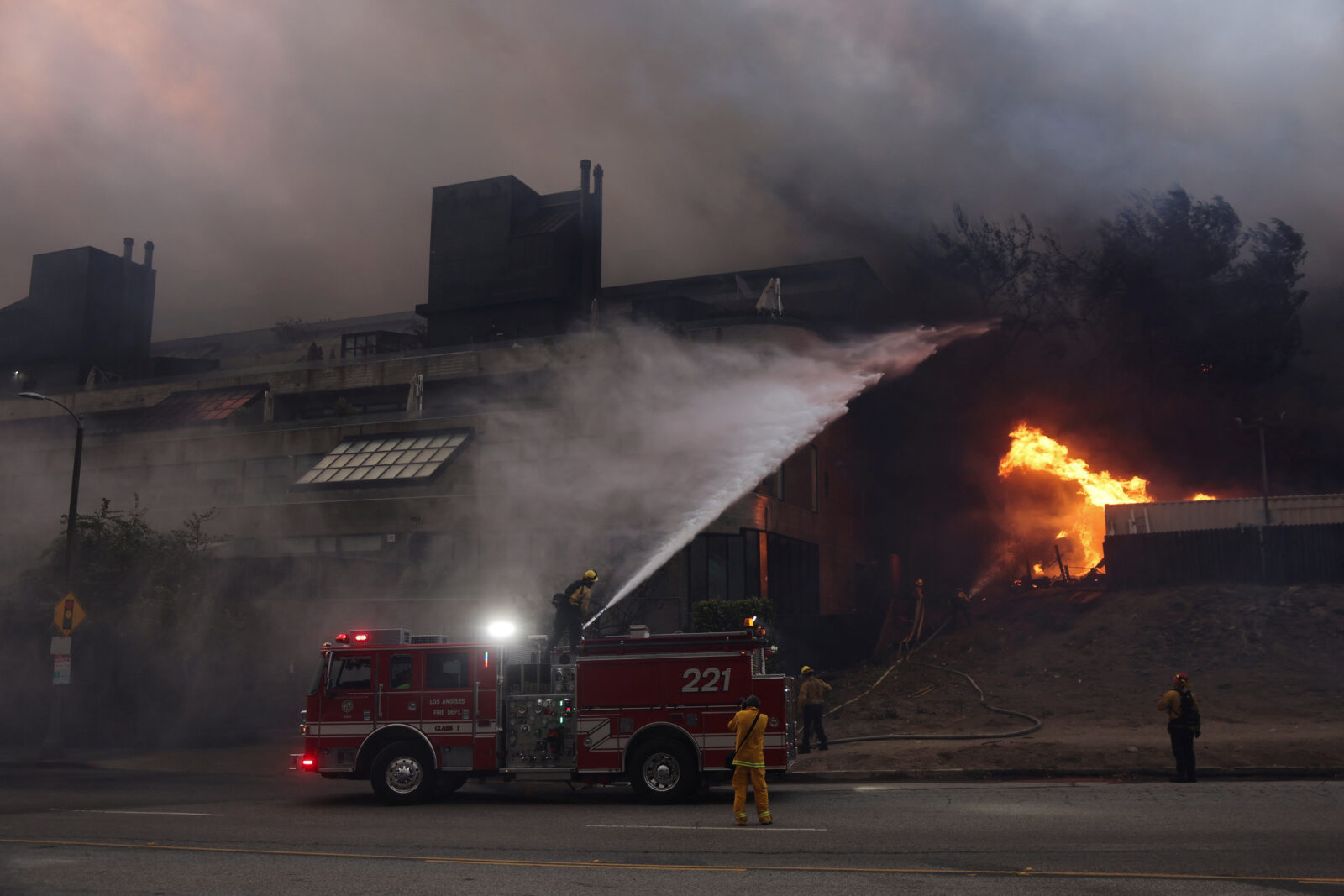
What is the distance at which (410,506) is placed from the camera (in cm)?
3266

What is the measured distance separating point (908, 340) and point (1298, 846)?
20.2 m

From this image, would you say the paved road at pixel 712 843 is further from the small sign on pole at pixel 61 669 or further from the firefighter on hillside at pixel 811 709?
the small sign on pole at pixel 61 669

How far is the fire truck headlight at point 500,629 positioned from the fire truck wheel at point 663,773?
2.82 meters

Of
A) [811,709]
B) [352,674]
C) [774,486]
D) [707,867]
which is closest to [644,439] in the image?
[774,486]

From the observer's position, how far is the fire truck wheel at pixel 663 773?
1413 cm

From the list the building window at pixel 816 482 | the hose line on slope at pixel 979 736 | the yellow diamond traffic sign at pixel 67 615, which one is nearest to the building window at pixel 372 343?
the building window at pixel 816 482

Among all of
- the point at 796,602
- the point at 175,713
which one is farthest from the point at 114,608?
the point at 796,602

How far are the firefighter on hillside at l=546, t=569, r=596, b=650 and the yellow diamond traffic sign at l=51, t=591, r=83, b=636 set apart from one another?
14.6 metres

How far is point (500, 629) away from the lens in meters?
15.4

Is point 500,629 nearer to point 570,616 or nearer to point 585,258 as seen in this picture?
point 570,616

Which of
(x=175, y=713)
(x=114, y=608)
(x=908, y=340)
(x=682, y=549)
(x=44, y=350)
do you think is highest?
(x=44, y=350)

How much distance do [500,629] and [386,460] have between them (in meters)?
20.7

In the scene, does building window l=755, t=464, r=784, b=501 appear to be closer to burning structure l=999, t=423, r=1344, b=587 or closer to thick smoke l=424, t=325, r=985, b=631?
thick smoke l=424, t=325, r=985, b=631

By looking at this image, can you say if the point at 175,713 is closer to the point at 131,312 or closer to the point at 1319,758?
the point at 1319,758
